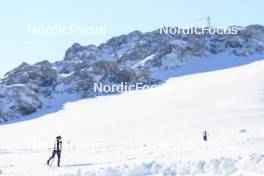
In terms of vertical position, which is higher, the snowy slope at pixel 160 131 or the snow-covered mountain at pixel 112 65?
the snow-covered mountain at pixel 112 65

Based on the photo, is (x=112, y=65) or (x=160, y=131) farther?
(x=112, y=65)

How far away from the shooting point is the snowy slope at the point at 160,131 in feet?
69.1

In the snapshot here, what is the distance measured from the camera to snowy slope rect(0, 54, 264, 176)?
69.1 ft

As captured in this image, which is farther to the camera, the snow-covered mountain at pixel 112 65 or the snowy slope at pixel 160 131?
the snow-covered mountain at pixel 112 65

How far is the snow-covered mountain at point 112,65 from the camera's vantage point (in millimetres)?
88000

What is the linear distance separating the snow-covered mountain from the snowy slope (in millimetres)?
7054

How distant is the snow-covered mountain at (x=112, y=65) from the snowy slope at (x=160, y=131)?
278 inches

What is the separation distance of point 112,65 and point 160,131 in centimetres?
4935

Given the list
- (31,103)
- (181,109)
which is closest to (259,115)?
(181,109)

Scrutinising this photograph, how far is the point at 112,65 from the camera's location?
332ft

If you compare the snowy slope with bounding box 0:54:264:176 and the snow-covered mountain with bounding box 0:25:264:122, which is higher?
the snow-covered mountain with bounding box 0:25:264:122

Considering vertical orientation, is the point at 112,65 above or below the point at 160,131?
above

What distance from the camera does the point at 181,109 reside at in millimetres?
67188

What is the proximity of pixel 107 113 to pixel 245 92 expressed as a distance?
2000cm
